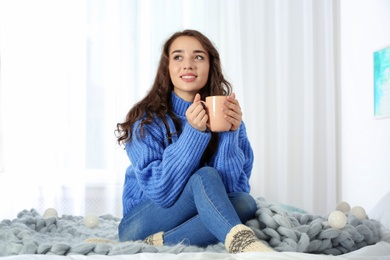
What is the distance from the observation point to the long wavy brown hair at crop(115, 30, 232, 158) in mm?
1817

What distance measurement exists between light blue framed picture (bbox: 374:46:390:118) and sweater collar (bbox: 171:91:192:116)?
1.39 meters

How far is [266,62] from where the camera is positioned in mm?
3477

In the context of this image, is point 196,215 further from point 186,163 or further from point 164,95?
point 164,95

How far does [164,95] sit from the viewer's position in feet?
6.44

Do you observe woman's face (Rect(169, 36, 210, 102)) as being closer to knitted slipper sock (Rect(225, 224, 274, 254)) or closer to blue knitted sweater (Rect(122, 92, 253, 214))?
blue knitted sweater (Rect(122, 92, 253, 214))

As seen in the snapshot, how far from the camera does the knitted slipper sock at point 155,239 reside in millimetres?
1619

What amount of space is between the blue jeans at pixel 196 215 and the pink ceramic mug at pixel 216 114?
5.2 inches

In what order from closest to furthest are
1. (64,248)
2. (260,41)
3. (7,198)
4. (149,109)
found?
1. (64,248)
2. (149,109)
3. (7,198)
4. (260,41)

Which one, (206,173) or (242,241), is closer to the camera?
(242,241)

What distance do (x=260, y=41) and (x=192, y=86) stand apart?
5.56ft

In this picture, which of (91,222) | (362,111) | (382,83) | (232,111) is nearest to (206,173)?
(232,111)

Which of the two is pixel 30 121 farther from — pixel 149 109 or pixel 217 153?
pixel 217 153

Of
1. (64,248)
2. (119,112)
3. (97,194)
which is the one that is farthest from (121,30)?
(64,248)

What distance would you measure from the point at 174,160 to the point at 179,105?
343 mm
